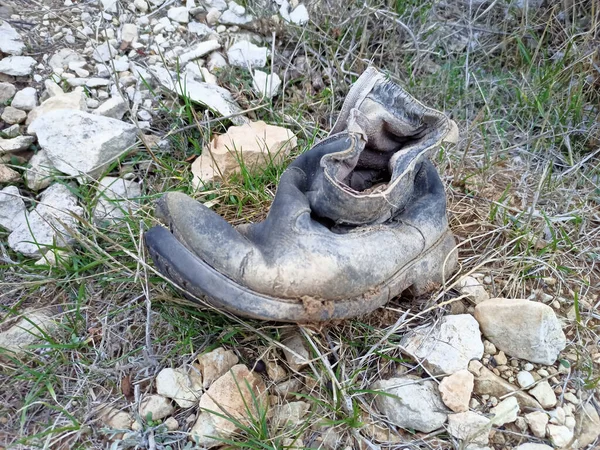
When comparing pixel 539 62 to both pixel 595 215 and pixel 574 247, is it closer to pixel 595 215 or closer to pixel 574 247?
pixel 595 215

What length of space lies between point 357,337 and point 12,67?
61.2 inches

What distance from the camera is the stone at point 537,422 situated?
1162 millimetres

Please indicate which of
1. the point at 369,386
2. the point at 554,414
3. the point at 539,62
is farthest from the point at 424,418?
the point at 539,62

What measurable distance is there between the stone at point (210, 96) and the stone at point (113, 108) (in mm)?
176

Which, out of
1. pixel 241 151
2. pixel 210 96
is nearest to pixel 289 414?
pixel 241 151

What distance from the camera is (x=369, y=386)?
1256 millimetres

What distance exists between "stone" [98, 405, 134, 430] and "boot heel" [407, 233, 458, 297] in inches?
28.8

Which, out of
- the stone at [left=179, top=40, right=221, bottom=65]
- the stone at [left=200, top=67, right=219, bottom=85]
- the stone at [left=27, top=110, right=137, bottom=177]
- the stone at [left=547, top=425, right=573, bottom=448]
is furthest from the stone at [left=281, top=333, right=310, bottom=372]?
the stone at [left=179, top=40, right=221, bottom=65]

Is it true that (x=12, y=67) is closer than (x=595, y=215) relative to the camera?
No

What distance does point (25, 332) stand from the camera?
135 centimetres

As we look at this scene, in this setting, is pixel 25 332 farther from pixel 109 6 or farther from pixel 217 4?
pixel 217 4

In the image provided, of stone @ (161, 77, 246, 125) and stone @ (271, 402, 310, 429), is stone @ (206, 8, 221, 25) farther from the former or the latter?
stone @ (271, 402, 310, 429)

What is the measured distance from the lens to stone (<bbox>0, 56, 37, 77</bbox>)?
6.23 feet

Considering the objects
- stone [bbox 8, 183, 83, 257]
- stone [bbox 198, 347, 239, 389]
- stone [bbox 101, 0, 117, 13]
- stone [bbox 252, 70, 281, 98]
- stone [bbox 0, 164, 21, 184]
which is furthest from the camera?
stone [bbox 101, 0, 117, 13]
